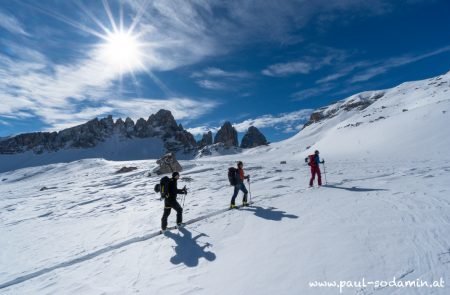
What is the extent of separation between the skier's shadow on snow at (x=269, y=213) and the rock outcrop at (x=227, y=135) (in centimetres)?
15435

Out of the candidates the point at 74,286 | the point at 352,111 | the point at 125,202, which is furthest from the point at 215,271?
the point at 352,111

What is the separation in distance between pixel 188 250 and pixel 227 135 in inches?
6316

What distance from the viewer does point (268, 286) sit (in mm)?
4934

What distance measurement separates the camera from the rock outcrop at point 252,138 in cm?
17988

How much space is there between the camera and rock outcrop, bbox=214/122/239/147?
167000 mm

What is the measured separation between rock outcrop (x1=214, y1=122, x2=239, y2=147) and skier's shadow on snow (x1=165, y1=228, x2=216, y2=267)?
15673cm

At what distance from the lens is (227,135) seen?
16762cm

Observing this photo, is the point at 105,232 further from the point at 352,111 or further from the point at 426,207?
the point at 352,111

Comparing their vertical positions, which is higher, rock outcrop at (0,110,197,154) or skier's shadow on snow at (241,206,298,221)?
rock outcrop at (0,110,197,154)

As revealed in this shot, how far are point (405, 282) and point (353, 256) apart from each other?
3.52ft

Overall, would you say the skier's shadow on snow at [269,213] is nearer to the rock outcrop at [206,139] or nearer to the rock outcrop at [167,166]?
the rock outcrop at [167,166]

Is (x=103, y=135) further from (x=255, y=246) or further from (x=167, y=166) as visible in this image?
(x=255, y=246)

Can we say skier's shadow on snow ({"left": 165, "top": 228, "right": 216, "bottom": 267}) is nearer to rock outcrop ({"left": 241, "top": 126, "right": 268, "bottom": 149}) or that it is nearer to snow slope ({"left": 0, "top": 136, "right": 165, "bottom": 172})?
snow slope ({"left": 0, "top": 136, "right": 165, "bottom": 172})

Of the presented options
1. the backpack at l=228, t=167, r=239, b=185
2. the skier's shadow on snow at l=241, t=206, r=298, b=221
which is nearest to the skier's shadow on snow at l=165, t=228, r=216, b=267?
the skier's shadow on snow at l=241, t=206, r=298, b=221
